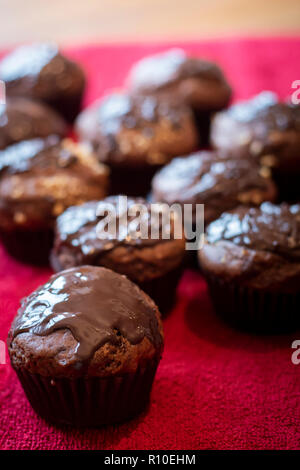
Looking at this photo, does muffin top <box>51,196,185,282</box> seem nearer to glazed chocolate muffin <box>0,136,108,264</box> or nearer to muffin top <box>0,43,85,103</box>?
glazed chocolate muffin <box>0,136,108,264</box>

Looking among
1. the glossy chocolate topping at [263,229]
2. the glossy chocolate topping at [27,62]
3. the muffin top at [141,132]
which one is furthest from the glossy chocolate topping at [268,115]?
the glossy chocolate topping at [27,62]

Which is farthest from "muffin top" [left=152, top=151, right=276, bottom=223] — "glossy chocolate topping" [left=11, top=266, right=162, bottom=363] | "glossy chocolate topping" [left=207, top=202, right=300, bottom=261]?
"glossy chocolate topping" [left=11, top=266, right=162, bottom=363]

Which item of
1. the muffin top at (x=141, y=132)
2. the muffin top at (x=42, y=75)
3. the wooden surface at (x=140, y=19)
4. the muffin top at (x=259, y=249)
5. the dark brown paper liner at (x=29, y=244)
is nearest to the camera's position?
the muffin top at (x=259, y=249)

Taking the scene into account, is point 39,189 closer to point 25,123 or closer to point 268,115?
point 25,123

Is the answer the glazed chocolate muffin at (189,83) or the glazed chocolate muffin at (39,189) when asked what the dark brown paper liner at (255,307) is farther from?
the glazed chocolate muffin at (189,83)

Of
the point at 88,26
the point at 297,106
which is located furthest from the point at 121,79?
the point at 297,106
